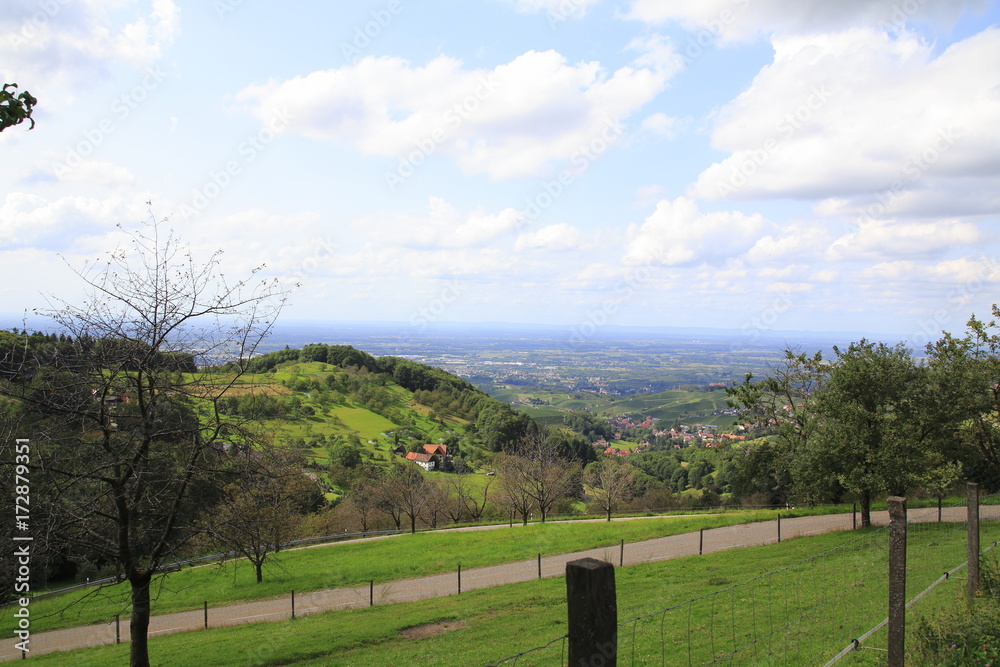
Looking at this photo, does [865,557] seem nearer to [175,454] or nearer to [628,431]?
[175,454]

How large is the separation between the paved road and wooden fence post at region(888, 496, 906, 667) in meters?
16.1

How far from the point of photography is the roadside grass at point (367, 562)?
909 inches

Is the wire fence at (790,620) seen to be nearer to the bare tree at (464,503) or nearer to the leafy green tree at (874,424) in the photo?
the leafy green tree at (874,424)

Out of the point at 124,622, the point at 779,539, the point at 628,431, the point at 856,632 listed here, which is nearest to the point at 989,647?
the point at 856,632

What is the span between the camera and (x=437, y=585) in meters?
21.5

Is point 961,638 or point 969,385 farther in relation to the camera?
point 969,385

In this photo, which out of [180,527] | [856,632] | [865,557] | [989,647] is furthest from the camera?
[865,557]

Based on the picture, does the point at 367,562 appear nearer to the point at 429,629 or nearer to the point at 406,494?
the point at 429,629

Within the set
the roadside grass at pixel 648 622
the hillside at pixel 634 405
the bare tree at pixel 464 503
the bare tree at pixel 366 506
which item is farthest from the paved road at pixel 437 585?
the hillside at pixel 634 405

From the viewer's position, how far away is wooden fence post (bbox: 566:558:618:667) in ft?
10.3

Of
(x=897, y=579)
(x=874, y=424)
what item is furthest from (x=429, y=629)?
(x=874, y=424)

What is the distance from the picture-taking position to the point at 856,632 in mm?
8492

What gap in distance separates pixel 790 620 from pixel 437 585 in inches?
556

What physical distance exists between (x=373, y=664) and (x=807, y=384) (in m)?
27.4
